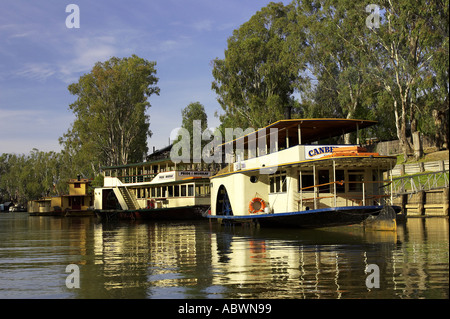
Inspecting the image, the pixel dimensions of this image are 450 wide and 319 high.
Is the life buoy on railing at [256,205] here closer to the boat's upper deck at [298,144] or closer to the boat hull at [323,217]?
the boat hull at [323,217]

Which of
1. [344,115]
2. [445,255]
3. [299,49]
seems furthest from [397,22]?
[445,255]

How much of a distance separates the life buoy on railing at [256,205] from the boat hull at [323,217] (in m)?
0.86

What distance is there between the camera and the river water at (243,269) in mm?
8242

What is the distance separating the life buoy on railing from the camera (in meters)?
21.8

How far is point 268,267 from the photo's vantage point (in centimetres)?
1085

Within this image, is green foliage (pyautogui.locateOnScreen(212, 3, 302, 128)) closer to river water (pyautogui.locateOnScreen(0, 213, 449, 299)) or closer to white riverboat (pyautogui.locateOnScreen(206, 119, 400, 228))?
white riverboat (pyautogui.locateOnScreen(206, 119, 400, 228))

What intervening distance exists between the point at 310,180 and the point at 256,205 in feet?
11.2

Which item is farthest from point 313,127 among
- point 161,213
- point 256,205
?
point 161,213

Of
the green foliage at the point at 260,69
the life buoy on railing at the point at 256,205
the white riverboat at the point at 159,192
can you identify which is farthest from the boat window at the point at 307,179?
the green foliage at the point at 260,69

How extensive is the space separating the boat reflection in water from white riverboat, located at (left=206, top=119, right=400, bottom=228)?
4.72 ft

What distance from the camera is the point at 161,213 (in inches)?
1432

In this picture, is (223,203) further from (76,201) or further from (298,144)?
(76,201)

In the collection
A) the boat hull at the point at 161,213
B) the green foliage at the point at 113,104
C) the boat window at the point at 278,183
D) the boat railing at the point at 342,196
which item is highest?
the green foliage at the point at 113,104
